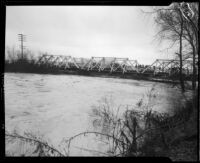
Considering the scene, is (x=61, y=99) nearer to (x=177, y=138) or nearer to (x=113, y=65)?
(x=113, y=65)

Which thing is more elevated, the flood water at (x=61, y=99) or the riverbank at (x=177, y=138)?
the flood water at (x=61, y=99)

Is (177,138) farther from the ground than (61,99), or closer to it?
closer to it

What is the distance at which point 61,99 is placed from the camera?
122 inches

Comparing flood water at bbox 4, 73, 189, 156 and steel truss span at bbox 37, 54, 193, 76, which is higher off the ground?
steel truss span at bbox 37, 54, 193, 76

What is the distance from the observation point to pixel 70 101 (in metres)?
3.12

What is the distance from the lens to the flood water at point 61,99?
9.02ft

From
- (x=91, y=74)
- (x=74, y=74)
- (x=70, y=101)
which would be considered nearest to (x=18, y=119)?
(x=70, y=101)

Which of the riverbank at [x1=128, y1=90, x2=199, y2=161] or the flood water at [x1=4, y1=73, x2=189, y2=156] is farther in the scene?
the flood water at [x1=4, y1=73, x2=189, y2=156]

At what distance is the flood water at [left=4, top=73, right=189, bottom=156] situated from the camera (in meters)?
2.75

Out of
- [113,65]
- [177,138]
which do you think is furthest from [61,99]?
[177,138]

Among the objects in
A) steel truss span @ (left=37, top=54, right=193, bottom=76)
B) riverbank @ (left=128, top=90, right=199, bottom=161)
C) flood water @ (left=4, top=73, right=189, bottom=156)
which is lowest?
riverbank @ (left=128, top=90, right=199, bottom=161)

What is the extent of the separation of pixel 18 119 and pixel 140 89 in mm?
2825
